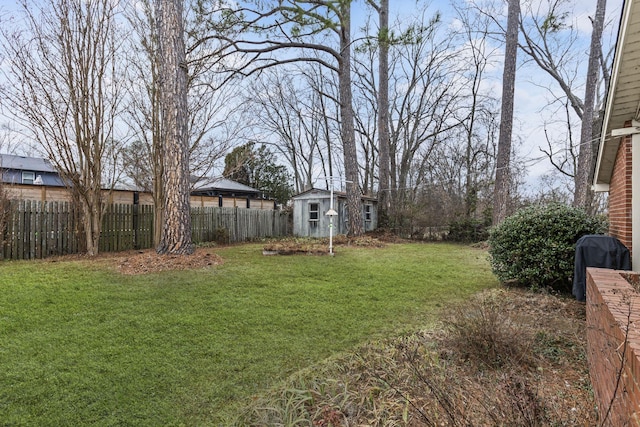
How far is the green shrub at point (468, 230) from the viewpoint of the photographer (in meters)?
15.0

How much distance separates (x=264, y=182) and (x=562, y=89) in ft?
61.9

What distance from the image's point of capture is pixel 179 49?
7.64m

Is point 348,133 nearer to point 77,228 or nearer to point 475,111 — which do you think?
point 77,228

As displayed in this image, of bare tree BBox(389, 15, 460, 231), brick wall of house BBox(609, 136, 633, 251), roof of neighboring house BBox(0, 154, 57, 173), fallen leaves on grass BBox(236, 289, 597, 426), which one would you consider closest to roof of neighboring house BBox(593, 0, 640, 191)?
brick wall of house BBox(609, 136, 633, 251)

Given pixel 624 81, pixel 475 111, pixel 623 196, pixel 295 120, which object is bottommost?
pixel 623 196

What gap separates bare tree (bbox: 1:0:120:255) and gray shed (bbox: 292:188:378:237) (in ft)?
30.8

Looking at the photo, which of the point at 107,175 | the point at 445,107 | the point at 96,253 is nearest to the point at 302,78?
the point at 445,107

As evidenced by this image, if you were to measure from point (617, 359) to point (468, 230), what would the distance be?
14550 mm

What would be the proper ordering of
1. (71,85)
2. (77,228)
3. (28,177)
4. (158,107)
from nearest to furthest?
(71,85)
(77,228)
(158,107)
(28,177)

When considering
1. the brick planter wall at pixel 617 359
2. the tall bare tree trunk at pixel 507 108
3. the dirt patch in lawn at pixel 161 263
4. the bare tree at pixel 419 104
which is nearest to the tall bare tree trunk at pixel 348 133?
the tall bare tree trunk at pixel 507 108

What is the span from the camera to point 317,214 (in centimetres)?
1645

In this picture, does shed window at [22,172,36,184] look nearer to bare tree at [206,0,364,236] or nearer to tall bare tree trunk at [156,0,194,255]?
bare tree at [206,0,364,236]

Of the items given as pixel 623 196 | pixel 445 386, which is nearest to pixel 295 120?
pixel 623 196

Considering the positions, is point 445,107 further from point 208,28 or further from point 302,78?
point 208,28
